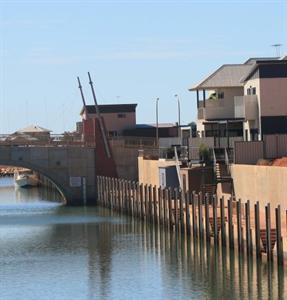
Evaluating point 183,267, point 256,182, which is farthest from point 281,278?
point 256,182

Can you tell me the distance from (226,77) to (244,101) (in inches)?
360

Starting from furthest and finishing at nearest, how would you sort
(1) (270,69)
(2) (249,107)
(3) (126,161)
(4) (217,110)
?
(3) (126,161) < (4) (217,110) < (2) (249,107) < (1) (270,69)

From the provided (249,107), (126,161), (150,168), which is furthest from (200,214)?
(126,161)

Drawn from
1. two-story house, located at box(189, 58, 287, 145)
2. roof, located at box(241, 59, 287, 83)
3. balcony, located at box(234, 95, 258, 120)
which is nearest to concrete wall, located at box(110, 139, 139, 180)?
two-story house, located at box(189, 58, 287, 145)

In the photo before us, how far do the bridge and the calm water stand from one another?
18951mm

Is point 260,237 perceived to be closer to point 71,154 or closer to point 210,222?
point 210,222

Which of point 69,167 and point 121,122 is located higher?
point 121,122

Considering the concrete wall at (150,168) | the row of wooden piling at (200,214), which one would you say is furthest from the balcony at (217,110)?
the row of wooden piling at (200,214)

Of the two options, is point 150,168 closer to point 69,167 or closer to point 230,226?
point 69,167

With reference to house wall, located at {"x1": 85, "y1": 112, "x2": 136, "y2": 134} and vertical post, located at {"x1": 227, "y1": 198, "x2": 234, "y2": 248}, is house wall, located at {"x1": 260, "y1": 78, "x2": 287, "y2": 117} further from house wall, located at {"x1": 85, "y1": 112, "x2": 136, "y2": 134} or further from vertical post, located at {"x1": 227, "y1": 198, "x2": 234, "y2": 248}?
house wall, located at {"x1": 85, "y1": 112, "x2": 136, "y2": 134}

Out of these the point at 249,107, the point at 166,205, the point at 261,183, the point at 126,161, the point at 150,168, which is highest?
the point at 249,107

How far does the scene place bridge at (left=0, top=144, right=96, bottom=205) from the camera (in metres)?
88.9

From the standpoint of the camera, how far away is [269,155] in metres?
66.7

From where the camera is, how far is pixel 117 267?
48.3 metres
